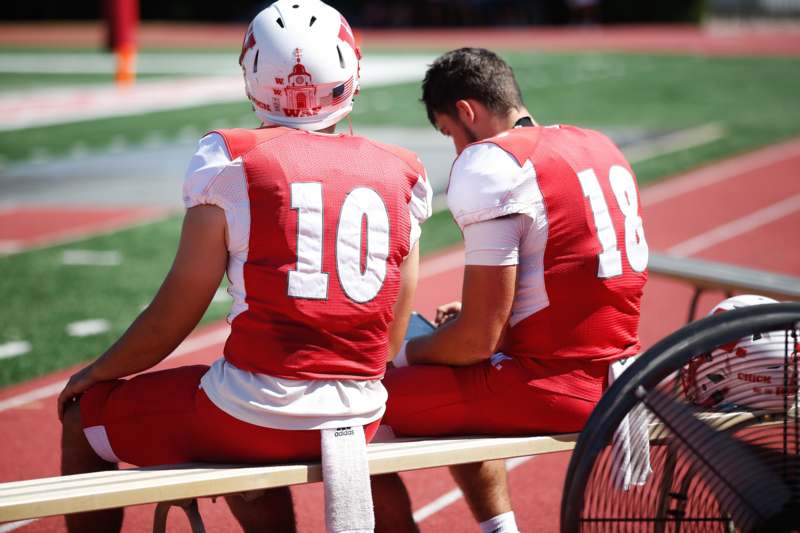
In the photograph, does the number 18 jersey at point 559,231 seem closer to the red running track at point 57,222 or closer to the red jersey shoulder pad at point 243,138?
the red jersey shoulder pad at point 243,138

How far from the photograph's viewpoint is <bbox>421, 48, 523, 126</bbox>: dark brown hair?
3545mm

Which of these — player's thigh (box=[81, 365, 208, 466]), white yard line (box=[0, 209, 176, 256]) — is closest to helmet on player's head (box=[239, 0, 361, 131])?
player's thigh (box=[81, 365, 208, 466])

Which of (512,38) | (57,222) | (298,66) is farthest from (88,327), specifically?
(512,38)

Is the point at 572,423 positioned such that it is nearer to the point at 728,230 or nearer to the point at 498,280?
the point at 498,280

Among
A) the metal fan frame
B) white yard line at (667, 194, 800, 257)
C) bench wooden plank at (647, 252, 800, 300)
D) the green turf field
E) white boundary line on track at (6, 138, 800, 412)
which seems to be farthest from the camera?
white yard line at (667, 194, 800, 257)

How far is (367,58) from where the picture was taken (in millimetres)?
30406

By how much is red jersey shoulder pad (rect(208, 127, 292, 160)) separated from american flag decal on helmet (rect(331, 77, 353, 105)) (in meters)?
0.20

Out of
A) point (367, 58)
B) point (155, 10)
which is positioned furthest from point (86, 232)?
point (155, 10)

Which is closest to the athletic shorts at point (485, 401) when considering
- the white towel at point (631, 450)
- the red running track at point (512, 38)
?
the white towel at point (631, 450)

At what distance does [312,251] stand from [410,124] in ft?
49.1

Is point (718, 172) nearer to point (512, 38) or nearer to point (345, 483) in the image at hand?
point (345, 483)

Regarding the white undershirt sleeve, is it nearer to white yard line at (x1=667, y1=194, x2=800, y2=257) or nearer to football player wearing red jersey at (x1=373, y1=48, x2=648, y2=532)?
football player wearing red jersey at (x1=373, y1=48, x2=648, y2=532)

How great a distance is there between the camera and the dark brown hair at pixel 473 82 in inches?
140

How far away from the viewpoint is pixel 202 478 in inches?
112
